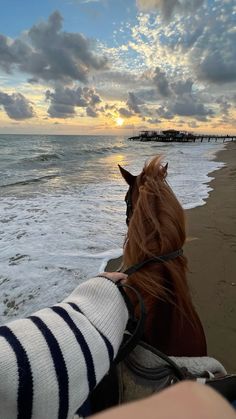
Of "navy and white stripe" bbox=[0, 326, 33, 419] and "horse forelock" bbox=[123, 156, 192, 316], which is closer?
"navy and white stripe" bbox=[0, 326, 33, 419]

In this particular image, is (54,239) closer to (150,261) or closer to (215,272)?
(215,272)

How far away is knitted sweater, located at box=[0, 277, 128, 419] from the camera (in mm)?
836

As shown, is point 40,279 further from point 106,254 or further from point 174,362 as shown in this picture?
point 174,362

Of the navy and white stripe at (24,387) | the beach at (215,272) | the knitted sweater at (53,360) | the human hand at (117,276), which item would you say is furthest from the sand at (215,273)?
the navy and white stripe at (24,387)

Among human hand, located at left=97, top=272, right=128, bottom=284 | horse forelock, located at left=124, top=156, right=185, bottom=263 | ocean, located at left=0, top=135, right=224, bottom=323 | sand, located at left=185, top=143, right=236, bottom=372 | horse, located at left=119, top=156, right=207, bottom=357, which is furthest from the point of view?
ocean, located at left=0, top=135, right=224, bottom=323

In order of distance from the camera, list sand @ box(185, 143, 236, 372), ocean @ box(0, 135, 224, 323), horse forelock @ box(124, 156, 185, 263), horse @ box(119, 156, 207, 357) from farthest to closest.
Result: ocean @ box(0, 135, 224, 323), sand @ box(185, 143, 236, 372), horse forelock @ box(124, 156, 185, 263), horse @ box(119, 156, 207, 357)

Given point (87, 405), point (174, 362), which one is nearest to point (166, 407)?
point (174, 362)

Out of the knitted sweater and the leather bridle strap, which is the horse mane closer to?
the leather bridle strap

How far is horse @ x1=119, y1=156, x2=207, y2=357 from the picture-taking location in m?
1.76

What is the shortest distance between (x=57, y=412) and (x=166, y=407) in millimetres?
678

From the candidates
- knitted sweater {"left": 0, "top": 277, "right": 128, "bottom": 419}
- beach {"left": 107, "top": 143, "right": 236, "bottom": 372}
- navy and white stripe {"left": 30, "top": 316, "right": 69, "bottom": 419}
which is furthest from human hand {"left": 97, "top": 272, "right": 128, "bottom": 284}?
beach {"left": 107, "top": 143, "right": 236, "bottom": 372}

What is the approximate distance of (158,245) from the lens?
1856 mm

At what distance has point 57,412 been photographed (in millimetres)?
891

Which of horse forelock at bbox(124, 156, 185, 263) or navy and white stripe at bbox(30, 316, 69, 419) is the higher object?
horse forelock at bbox(124, 156, 185, 263)
